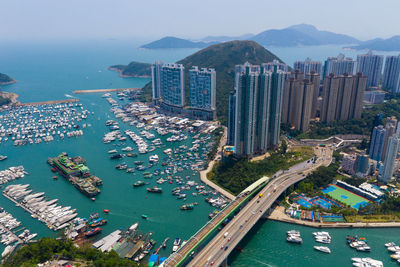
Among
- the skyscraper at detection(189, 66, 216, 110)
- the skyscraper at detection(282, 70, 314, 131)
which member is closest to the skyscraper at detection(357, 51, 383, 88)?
the skyscraper at detection(282, 70, 314, 131)

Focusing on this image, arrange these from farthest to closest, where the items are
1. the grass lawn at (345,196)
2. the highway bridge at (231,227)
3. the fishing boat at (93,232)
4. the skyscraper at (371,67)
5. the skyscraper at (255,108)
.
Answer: the skyscraper at (371,67) → the skyscraper at (255,108) → the grass lawn at (345,196) → the fishing boat at (93,232) → the highway bridge at (231,227)

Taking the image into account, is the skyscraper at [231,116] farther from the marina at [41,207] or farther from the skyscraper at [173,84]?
the skyscraper at [173,84]

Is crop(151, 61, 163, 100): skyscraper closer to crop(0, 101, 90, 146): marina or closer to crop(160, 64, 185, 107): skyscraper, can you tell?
crop(160, 64, 185, 107): skyscraper

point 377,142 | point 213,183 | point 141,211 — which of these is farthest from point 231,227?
point 377,142

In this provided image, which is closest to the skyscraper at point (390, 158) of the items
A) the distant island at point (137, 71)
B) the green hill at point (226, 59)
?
the green hill at point (226, 59)

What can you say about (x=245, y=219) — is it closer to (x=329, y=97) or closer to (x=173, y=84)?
(x=329, y=97)

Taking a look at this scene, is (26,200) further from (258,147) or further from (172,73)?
(172,73)
